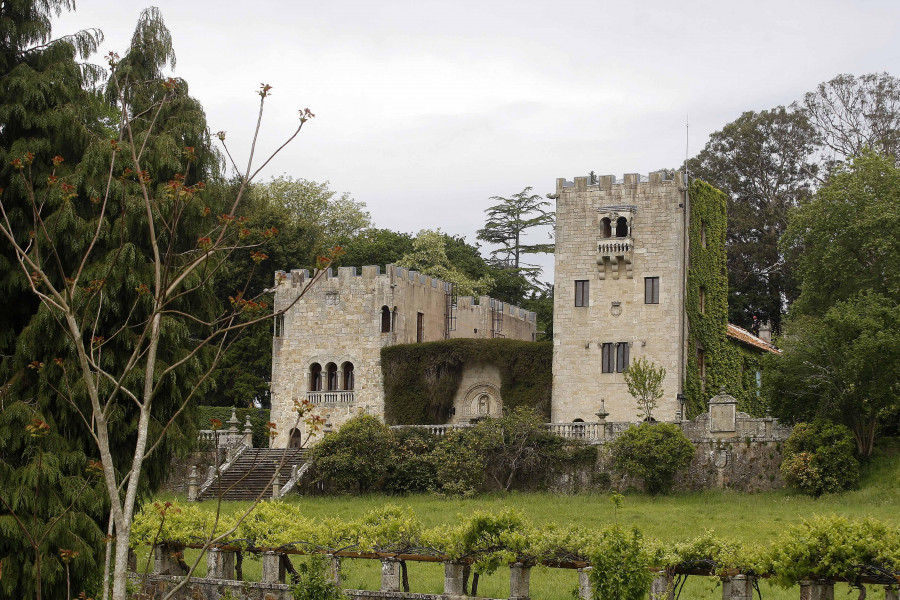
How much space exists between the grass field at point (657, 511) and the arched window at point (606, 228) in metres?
10.2

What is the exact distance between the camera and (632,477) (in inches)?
1421

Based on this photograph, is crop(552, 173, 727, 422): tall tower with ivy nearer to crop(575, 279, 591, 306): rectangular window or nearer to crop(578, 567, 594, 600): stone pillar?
crop(575, 279, 591, 306): rectangular window

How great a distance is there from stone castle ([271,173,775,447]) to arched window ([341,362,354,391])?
1.8 inches

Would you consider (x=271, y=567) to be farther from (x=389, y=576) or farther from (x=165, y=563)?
(x=165, y=563)

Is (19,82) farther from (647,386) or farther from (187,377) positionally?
(647,386)

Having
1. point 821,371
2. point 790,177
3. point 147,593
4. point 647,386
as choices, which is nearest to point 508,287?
point 790,177

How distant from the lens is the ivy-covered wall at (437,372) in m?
43.7

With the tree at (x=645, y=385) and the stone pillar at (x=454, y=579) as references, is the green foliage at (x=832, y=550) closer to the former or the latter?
the stone pillar at (x=454, y=579)

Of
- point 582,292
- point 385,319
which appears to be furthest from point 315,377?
point 582,292

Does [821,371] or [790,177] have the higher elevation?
[790,177]

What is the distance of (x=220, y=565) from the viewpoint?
2200 cm

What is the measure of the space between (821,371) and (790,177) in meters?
24.3

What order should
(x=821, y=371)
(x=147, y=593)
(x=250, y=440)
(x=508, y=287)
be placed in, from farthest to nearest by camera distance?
(x=508, y=287) → (x=250, y=440) → (x=821, y=371) → (x=147, y=593)

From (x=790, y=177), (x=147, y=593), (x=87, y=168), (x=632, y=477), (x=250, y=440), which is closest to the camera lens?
(x=87, y=168)
